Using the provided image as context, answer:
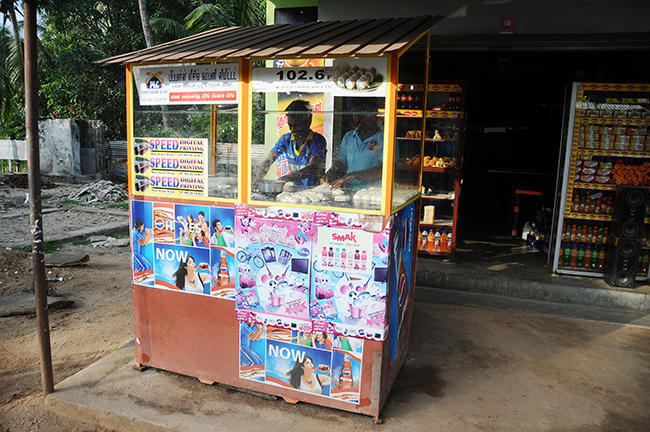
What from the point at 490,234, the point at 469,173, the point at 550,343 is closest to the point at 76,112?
the point at 469,173

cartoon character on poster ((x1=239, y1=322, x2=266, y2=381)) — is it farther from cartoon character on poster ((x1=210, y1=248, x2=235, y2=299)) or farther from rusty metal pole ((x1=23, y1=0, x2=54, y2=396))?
rusty metal pole ((x1=23, y1=0, x2=54, y2=396))

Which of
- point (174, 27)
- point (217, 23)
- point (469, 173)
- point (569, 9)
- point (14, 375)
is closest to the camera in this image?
point (14, 375)

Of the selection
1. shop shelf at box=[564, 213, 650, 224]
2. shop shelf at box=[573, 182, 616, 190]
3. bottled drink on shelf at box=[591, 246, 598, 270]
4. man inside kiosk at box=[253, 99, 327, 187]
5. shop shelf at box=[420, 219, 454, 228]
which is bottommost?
bottled drink on shelf at box=[591, 246, 598, 270]

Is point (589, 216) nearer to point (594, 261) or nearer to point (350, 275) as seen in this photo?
point (594, 261)

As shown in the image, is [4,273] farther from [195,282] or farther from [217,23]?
[217,23]

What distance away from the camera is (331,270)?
3.25 m

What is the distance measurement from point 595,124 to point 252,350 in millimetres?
5189

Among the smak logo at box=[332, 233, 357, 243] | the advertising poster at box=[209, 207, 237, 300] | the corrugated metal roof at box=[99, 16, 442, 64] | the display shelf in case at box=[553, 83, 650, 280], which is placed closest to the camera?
the corrugated metal roof at box=[99, 16, 442, 64]

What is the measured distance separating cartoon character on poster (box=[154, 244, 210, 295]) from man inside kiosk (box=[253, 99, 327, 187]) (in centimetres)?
74

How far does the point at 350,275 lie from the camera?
3.21 m

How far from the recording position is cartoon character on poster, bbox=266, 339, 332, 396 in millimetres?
3393

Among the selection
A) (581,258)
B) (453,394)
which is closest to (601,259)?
(581,258)

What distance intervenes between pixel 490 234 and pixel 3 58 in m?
15.4

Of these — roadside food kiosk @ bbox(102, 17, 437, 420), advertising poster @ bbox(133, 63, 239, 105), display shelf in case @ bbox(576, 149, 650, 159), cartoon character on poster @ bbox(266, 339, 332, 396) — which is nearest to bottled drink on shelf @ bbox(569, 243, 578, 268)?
display shelf in case @ bbox(576, 149, 650, 159)
